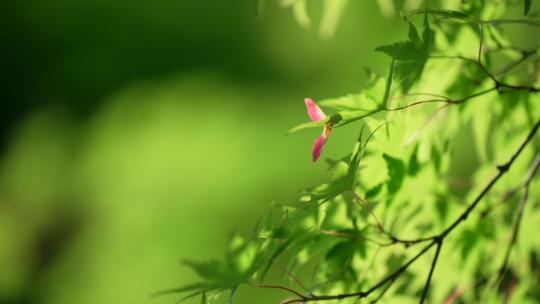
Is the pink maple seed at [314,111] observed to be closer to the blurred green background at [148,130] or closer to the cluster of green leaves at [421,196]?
the cluster of green leaves at [421,196]

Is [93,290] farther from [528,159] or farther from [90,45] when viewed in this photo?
[528,159]

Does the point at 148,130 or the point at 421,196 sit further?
the point at 148,130

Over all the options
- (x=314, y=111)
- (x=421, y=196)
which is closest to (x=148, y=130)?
(x=421, y=196)

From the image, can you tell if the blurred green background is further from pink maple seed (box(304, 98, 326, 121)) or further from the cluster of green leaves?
pink maple seed (box(304, 98, 326, 121))

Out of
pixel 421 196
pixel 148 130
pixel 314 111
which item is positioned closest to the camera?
pixel 314 111

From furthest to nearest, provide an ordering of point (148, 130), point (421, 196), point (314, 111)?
1. point (148, 130)
2. point (421, 196)
3. point (314, 111)

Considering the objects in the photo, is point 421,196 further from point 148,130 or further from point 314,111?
point 148,130

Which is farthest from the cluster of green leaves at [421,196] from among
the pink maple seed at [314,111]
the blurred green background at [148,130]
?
the blurred green background at [148,130]
